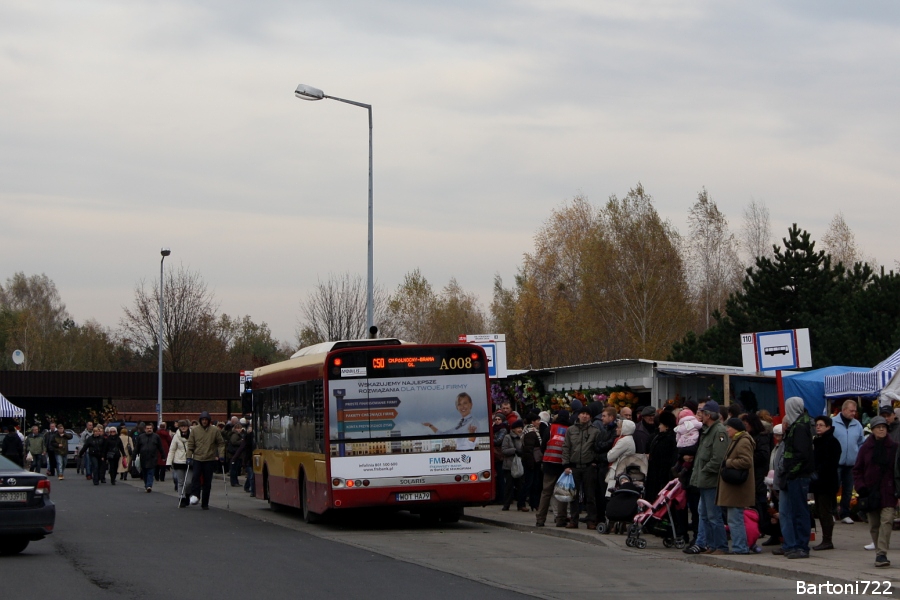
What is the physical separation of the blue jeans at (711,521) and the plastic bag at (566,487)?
353 centimetres

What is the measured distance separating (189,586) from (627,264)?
200ft

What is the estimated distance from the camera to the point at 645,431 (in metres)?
17.6

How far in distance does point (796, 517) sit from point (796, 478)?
479 millimetres

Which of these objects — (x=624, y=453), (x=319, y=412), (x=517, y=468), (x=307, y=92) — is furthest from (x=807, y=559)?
(x=307, y=92)

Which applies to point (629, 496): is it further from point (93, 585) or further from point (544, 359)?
point (544, 359)

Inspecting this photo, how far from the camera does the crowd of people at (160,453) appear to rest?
24.8 metres

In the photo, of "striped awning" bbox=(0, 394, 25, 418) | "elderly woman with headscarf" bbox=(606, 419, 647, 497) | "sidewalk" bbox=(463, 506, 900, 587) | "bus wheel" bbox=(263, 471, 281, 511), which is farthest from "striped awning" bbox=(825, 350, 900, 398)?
"striped awning" bbox=(0, 394, 25, 418)

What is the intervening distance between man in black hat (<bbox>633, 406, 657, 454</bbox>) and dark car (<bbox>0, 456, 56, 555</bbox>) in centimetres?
771

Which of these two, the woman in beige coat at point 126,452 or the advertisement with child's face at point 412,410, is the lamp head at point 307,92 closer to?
the advertisement with child's face at point 412,410

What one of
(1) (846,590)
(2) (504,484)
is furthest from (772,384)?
(1) (846,590)

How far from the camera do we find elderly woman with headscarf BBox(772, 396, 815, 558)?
1407 centimetres

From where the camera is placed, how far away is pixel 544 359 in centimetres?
6097

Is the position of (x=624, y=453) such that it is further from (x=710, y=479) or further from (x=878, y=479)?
(x=878, y=479)

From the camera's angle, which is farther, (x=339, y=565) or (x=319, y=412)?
(x=319, y=412)
